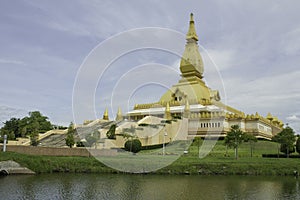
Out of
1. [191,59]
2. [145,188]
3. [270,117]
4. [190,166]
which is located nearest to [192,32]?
[191,59]

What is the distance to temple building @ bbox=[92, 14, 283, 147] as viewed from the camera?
3538 cm

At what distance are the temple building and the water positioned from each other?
15.6 m

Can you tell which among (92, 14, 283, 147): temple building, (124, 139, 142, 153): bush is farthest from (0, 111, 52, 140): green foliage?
(124, 139, 142, 153): bush

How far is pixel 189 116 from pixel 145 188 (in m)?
27.1

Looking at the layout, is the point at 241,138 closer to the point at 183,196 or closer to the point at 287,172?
the point at 287,172

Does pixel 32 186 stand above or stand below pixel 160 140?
below

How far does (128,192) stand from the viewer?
14258mm

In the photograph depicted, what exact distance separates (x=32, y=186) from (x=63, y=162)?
23.4ft

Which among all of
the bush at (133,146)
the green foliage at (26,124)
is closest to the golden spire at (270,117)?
the bush at (133,146)

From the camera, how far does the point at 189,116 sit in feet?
137

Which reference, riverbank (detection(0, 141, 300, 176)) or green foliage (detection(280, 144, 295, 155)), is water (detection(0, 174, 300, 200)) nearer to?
riverbank (detection(0, 141, 300, 176))

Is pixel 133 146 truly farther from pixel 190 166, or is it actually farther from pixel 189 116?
pixel 189 116

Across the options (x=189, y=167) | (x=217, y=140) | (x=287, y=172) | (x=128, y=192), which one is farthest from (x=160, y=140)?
(x=128, y=192)

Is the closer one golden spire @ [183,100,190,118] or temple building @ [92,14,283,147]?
temple building @ [92,14,283,147]
